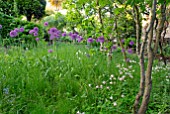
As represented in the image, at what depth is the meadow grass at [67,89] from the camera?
1939 millimetres

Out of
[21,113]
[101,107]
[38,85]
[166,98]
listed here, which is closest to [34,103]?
[21,113]

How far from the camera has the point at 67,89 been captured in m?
2.37

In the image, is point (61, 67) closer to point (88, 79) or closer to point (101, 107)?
point (88, 79)

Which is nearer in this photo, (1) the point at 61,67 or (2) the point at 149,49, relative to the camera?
(2) the point at 149,49

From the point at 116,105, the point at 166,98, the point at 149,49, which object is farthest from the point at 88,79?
the point at 149,49

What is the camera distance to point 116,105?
2000 millimetres

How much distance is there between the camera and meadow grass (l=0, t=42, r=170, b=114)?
6.36ft

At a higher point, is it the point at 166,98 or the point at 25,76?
the point at 25,76

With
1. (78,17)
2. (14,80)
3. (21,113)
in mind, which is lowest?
(21,113)

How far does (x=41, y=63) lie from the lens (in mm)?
2941

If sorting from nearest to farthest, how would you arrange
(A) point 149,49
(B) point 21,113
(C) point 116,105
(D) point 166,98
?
(A) point 149,49
(B) point 21,113
(C) point 116,105
(D) point 166,98

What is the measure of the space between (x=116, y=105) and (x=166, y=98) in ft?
1.77

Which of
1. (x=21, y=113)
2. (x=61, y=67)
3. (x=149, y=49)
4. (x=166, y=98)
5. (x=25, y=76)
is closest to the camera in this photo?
(x=149, y=49)

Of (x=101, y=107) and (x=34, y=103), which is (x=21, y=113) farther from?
(x=101, y=107)
